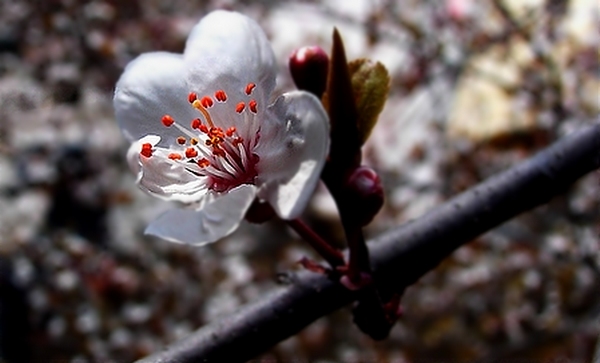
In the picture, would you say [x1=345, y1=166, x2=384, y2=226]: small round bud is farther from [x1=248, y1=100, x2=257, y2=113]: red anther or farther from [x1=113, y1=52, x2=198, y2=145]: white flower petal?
[x1=113, y1=52, x2=198, y2=145]: white flower petal

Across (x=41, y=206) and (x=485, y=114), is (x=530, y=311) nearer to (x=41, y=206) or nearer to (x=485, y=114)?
(x=485, y=114)

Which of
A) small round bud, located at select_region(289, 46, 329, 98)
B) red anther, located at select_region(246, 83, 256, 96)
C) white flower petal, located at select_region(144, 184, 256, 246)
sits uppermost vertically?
small round bud, located at select_region(289, 46, 329, 98)

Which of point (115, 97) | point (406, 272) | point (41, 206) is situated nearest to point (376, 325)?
point (406, 272)

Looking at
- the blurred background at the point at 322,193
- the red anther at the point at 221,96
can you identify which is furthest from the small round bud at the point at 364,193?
the blurred background at the point at 322,193

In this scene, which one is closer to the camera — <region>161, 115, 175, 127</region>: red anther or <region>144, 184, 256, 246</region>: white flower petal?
<region>144, 184, 256, 246</region>: white flower petal

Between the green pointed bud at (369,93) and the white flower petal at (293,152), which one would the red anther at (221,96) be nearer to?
the white flower petal at (293,152)

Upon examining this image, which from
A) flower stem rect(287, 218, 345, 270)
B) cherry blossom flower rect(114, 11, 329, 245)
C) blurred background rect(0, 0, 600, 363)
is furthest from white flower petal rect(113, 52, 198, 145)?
blurred background rect(0, 0, 600, 363)
